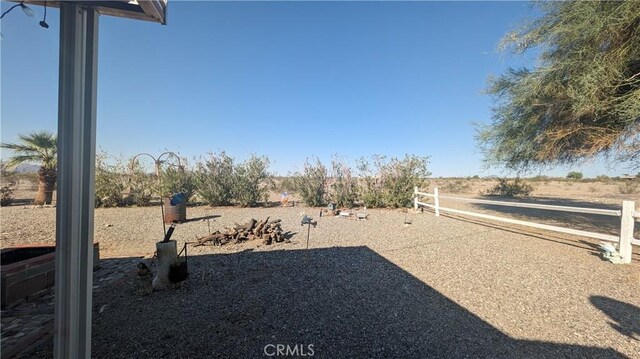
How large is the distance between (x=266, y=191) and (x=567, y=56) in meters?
11.2

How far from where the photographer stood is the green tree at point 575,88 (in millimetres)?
4836

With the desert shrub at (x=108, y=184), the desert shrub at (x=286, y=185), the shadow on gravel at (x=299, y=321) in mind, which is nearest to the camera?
the shadow on gravel at (x=299, y=321)

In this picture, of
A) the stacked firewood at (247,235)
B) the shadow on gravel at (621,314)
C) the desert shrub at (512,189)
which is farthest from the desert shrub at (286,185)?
the desert shrub at (512,189)

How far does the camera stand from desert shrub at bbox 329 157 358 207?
1236 centimetres

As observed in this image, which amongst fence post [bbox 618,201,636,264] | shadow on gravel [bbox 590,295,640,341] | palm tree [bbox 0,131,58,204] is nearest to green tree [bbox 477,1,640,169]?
fence post [bbox 618,201,636,264]

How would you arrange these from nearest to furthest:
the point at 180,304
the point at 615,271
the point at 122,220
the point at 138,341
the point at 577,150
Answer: the point at 138,341
the point at 180,304
the point at 615,271
the point at 577,150
the point at 122,220

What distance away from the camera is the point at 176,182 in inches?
479

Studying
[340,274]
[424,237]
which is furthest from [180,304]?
[424,237]

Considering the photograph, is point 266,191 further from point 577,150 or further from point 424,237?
point 577,150

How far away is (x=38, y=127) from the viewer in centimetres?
154

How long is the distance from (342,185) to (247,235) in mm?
6828

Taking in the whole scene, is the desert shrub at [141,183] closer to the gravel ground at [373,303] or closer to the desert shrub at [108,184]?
the desert shrub at [108,184]

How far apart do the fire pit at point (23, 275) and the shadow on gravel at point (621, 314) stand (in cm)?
577

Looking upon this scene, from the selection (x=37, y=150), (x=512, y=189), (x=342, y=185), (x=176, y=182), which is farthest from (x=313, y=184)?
(x=512, y=189)
